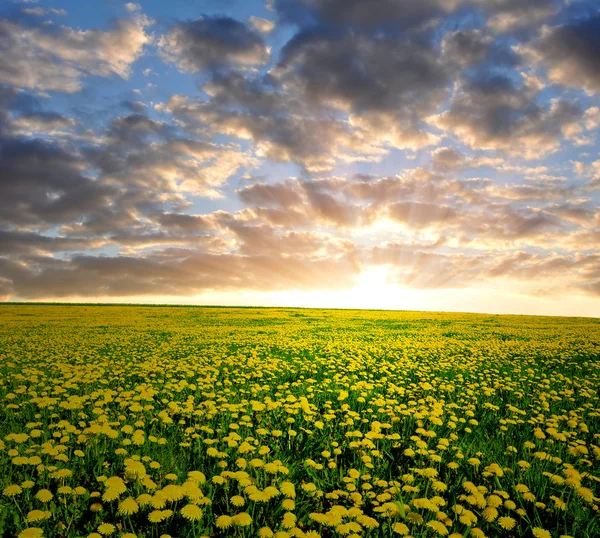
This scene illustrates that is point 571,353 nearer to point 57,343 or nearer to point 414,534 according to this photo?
point 414,534

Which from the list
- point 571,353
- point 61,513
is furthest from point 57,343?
point 571,353

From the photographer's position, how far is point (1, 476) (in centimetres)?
410

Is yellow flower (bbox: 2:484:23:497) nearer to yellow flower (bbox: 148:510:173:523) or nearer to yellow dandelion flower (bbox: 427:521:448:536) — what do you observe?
yellow flower (bbox: 148:510:173:523)

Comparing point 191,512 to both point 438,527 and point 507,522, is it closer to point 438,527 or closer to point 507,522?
point 438,527

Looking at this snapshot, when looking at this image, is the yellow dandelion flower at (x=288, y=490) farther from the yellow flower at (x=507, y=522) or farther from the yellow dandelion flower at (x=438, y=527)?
the yellow flower at (x=507, y=522)

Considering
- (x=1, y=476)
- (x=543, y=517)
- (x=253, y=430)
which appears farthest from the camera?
(x=253, y=430)

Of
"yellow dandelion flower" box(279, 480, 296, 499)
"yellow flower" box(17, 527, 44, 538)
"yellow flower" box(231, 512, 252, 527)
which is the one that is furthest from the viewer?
"yellow dandelion flower" box(279, 480, 296, 499)

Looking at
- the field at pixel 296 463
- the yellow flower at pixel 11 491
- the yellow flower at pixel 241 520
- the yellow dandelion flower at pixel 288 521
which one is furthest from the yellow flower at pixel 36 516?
the yellow dandelion flower at pixel 288 521

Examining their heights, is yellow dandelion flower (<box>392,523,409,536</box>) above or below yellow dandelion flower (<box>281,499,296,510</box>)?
above

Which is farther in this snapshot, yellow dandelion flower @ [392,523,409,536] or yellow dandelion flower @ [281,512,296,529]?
yellow dandelion flower @ [281,512,296,529]

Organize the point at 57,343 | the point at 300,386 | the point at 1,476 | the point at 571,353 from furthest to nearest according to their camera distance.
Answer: the point at 57,343, the point at 571,353, the point at 300,386, the point at 1,476

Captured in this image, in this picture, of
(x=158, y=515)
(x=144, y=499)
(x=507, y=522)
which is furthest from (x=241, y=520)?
(x=507, y=522)

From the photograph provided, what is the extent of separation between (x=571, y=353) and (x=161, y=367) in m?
15.2

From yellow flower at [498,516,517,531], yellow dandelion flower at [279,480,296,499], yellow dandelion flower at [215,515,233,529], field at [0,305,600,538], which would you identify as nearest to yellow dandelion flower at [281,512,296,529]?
field at [0,305,600,538]
